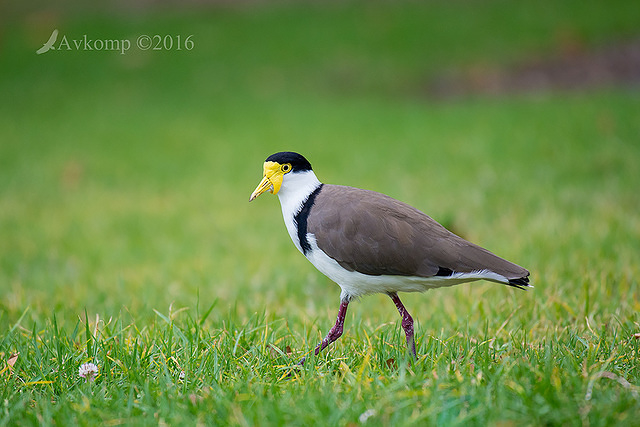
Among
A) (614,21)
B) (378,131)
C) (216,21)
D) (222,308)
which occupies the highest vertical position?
(216,21)

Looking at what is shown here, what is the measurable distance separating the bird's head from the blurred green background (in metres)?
1.17

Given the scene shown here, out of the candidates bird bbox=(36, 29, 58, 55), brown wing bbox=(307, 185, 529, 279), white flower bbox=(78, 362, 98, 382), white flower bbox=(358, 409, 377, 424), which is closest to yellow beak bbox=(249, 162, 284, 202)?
brown wing bbox=(307, 185, 529, 279)

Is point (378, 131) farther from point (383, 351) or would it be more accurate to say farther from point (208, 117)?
point (383, 351)

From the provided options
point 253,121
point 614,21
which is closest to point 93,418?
point 253,121

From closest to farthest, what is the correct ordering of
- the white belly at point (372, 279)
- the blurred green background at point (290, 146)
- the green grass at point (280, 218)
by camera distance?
the green grass at point (280, 218) → the white belly at point (372, 279) → the blurred green background at point (290, 146)

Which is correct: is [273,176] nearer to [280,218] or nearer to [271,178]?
[271,178]

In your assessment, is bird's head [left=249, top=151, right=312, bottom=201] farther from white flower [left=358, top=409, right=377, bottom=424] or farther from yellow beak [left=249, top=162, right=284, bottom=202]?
white flower [left=358, top=409, right=377, bottom=424]

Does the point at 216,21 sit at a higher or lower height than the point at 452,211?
higher

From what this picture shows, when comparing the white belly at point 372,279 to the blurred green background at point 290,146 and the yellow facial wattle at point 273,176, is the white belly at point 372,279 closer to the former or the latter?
the yellow facial wattle at point 273,176

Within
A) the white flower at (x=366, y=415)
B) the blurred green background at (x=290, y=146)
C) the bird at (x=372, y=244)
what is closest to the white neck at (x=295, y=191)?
the bird at (x=372, y=244)

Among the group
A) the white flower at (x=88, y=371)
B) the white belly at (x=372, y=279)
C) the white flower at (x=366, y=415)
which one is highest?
the white belly at (x=372, y=279)

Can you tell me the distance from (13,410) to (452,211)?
504 centimetres

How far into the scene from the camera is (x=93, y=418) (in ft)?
8.79

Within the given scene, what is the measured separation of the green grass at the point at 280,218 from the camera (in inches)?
110
